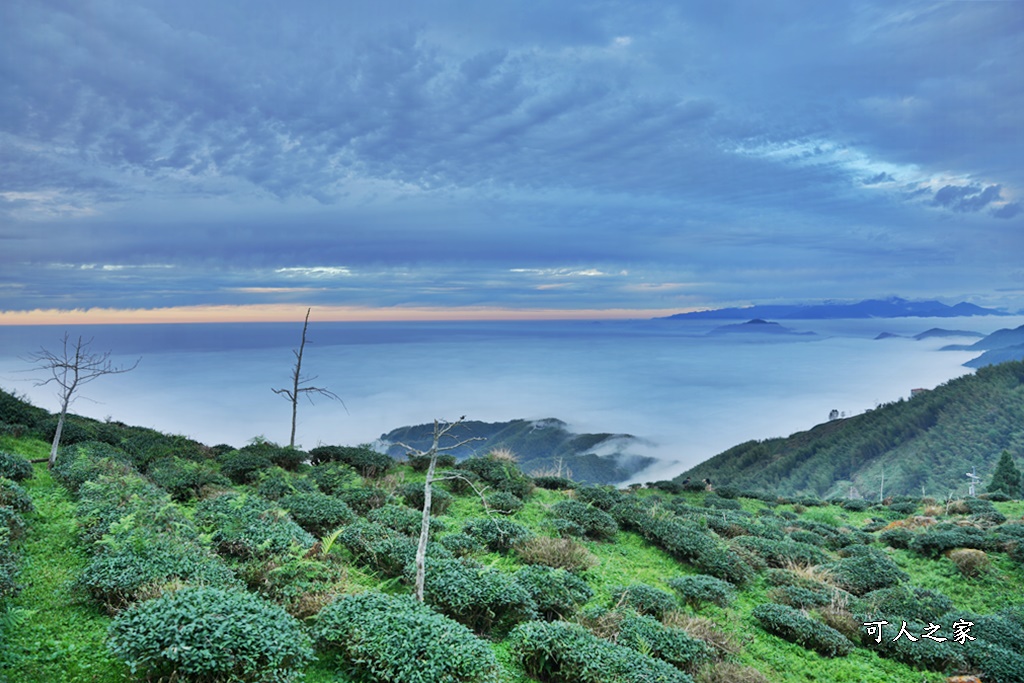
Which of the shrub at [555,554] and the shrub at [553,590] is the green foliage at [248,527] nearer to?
the shrub at [553,590]

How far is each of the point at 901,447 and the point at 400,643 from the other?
10547cm

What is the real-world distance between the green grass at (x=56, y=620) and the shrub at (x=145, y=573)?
0.89ft

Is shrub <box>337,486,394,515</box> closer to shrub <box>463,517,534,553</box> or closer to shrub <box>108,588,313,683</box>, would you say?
shrub <box>463,517,534,553</box>

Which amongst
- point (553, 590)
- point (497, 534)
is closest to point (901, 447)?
point (497, 534)

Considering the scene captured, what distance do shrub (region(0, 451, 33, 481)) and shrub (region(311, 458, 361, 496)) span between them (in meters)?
6.33

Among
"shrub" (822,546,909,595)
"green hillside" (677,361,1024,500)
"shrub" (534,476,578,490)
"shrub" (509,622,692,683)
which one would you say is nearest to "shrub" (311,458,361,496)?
"shrub" (534,476,578,490)

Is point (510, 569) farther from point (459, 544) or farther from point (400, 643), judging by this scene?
point (400, 643)

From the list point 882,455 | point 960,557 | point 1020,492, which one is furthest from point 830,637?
point 882,455

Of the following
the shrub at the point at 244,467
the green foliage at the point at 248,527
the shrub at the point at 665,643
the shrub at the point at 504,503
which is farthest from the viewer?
the shrub at the point at 244,467

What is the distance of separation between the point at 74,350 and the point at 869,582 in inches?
877

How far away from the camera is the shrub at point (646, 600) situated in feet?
32.6

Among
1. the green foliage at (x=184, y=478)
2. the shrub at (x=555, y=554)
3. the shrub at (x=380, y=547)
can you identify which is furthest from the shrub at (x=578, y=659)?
the green foliage at (x=184, y=478)

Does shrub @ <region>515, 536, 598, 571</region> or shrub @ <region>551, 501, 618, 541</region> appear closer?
shrub @ <region>515, 536, 598, 571</region>

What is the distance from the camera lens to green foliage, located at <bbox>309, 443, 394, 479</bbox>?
1745cm
